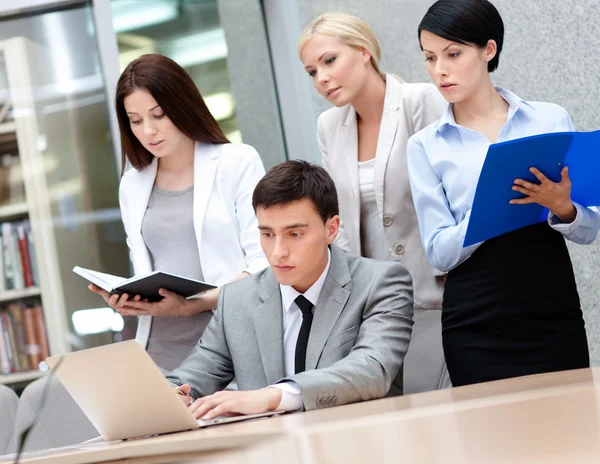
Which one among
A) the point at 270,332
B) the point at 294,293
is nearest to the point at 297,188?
the point at 294,293

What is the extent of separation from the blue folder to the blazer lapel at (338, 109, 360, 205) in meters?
0.65

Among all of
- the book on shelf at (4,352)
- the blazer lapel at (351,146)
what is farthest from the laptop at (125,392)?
the book on shelf at (4,352)

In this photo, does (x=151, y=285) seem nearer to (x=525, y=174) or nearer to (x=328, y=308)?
(x=328, y=308)

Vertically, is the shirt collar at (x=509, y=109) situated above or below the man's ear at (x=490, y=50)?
below

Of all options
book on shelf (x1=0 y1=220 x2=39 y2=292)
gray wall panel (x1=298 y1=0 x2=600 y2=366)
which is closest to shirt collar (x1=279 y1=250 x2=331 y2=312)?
gray wall panel (x1=298 y1=0 x2=600 y2=366)

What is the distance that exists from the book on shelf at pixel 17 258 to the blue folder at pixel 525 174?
113 inches

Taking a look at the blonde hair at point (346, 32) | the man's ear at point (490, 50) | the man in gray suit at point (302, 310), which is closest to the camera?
the man in gray suit at point (302, 310)

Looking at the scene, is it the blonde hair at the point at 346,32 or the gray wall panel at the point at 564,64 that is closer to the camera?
the blonde hair at the point at 346,32

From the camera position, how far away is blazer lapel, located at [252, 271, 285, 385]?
2.06m

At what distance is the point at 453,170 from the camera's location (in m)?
2.16

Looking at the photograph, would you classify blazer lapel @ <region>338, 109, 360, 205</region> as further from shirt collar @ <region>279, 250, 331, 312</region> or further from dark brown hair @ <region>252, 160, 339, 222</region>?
shirt collar @ <region>279, 250, 331, 312</region>

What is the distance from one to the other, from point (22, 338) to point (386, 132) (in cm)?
256

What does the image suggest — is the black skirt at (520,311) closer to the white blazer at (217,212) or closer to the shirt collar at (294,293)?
the shirt collar at (294,293)

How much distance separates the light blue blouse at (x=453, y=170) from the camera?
6.84 ft
